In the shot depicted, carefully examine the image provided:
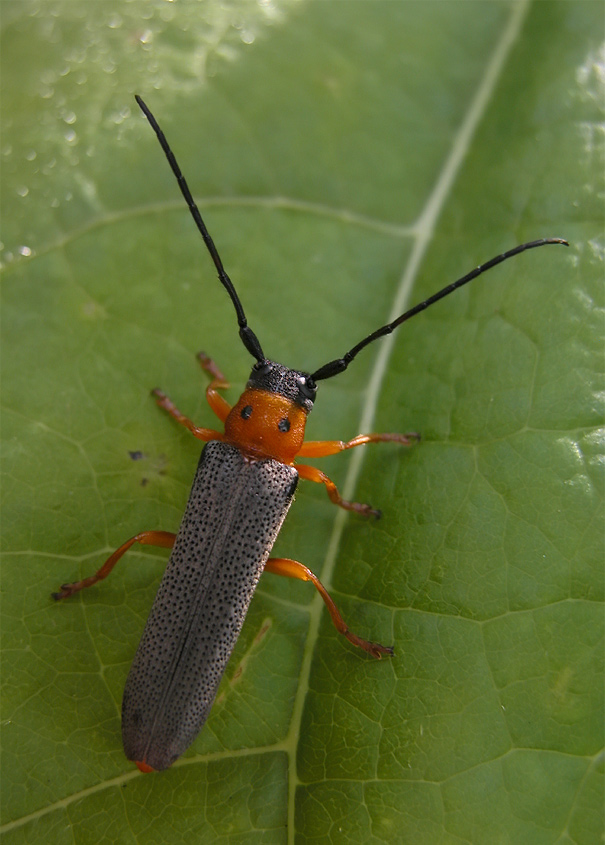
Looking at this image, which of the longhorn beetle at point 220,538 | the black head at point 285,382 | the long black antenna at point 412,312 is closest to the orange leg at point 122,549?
the longhorn beetle at point 220,538

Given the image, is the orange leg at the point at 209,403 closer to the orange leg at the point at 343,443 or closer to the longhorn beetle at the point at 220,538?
the longhorn beetle at the point at 220,538

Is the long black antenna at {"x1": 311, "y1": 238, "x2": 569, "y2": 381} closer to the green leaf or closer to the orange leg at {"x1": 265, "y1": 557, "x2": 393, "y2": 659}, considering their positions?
the green leaf

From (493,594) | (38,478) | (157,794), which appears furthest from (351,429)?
(157,794)

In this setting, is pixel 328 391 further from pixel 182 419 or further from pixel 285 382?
pixel 182 419

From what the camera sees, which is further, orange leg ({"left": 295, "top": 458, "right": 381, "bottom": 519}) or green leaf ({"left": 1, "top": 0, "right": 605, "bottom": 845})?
orange leg ({"left": 295, "top": 458, "right": 381, "bottom": 519})

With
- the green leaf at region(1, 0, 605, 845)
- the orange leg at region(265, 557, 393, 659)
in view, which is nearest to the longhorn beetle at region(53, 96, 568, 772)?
the orange leg at region(265, 557, 393, 659)

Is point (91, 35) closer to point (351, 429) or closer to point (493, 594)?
point (351, 429)
